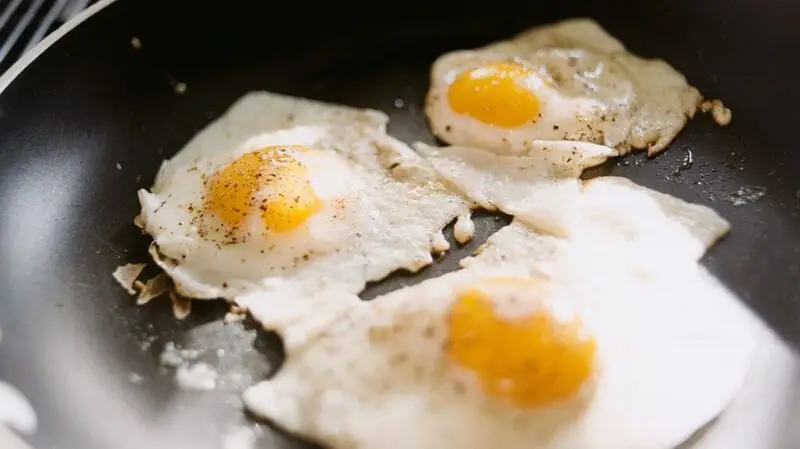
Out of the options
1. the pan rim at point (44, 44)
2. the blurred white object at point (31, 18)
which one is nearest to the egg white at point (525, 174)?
the pan rim at point (44, 44)

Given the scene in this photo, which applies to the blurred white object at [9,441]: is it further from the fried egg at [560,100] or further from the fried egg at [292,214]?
the fried egg at [560,100]

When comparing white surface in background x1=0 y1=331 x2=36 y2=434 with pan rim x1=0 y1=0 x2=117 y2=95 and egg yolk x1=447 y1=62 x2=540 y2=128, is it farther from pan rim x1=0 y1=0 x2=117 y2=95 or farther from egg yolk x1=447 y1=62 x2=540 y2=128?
egg yolk x1=447 y1=62 x2=540 y2=128

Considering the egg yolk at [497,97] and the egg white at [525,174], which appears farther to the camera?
the egg yolk at [497,97]

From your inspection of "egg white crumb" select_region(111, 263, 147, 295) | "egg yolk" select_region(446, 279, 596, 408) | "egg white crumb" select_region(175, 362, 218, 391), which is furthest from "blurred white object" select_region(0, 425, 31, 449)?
"egg yolk" select_region(446, 279, 596, 408)

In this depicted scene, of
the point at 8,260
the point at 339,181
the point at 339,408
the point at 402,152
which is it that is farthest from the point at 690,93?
the point at 8,260

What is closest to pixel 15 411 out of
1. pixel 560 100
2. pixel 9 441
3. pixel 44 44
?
pixel 9 441

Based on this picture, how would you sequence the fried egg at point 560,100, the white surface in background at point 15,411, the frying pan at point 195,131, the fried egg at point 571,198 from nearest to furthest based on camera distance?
the white surface in background at point 15,411 < the frying pan at point 195,131 < the fried egg at point 571,198 < the fried egg at point 560,100

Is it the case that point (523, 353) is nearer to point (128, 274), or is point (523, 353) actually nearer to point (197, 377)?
point (197, 377)
